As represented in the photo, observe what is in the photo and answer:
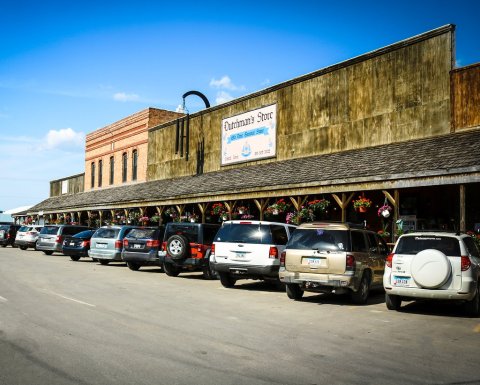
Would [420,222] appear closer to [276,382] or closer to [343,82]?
[343,82]

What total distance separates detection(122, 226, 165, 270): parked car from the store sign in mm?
7922

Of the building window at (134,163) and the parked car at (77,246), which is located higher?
the building window at (134,163)

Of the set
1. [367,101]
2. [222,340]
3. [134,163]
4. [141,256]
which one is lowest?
[222,340]

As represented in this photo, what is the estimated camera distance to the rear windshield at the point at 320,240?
11.8m

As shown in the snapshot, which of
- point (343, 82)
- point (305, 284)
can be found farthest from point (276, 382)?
point (343, 82)

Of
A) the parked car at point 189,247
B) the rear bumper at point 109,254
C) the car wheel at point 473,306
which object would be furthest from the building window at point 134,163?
the car wheel at point 473,306

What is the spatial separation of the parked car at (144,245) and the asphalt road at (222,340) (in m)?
6.32

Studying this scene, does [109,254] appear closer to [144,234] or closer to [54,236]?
[144,234]

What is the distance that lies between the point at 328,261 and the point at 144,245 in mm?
9427

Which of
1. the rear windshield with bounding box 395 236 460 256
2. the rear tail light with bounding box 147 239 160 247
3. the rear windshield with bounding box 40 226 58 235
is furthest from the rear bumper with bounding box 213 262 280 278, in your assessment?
the rear windshield with bounding box 40 226 58 235

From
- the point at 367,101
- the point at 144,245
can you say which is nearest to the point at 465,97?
the point at 367,101

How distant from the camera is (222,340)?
7363 mm

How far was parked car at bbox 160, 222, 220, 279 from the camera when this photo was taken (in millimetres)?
17000

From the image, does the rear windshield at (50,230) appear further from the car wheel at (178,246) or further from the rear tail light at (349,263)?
Result: the rear tail light at (349,263)
